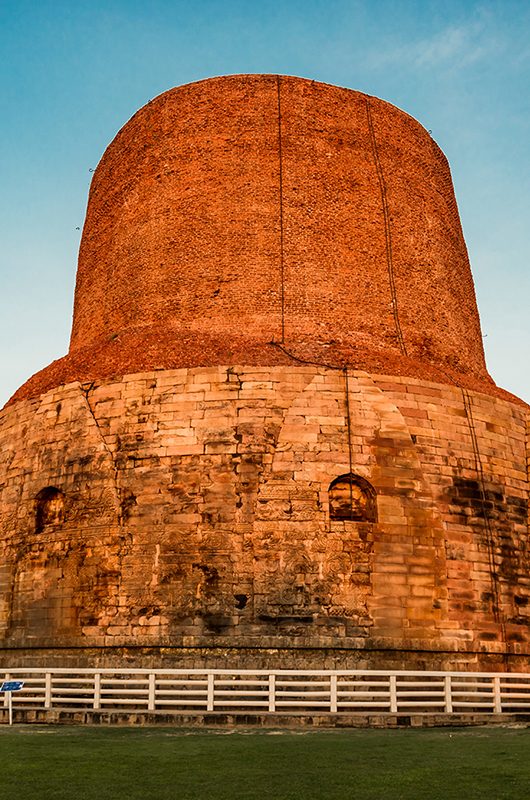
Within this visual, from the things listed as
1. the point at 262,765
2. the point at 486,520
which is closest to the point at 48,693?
the point at 262,765

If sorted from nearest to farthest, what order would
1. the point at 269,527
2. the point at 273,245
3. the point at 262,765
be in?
the point at 262,765 → the point at 269,527 → the point at 273,245

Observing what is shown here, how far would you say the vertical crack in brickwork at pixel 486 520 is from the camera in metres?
13.8

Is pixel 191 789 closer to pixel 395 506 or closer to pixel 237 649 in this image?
pixel 237 649

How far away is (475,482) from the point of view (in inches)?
567

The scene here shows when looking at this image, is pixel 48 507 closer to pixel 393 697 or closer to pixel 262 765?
pixel 393 697

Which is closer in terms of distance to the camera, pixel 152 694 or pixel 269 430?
pixel 152 694

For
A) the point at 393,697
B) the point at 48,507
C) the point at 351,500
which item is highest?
the point at 48,507

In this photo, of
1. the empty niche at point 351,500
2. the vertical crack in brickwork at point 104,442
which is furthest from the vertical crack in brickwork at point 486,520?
the vertical crack in brickwork at point 104,442

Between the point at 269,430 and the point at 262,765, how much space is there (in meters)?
6.88

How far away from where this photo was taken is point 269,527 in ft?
42.8

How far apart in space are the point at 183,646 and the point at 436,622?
376 centimetres

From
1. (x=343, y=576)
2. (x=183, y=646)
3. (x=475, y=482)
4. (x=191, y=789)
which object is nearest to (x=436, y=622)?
(x=343, y=576)

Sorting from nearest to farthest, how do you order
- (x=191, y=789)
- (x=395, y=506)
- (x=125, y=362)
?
1. (x=191, y=789)
2. (x=395, y=506)
3. (x=125, y=362)

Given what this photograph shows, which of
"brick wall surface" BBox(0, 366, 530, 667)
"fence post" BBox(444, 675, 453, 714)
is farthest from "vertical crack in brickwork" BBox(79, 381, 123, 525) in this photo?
"fence post" BBox(444, 675, 453, 714)
